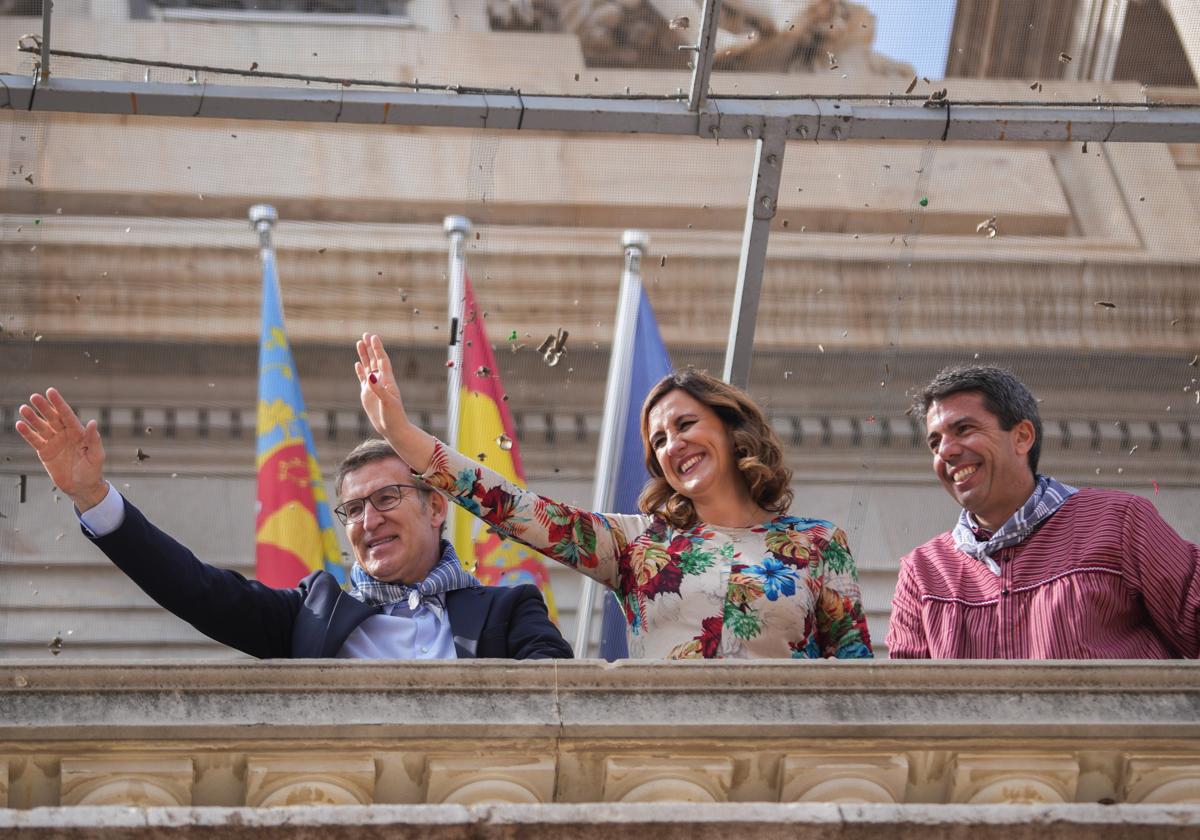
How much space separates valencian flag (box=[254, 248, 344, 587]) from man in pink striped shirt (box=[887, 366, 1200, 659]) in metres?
3.90

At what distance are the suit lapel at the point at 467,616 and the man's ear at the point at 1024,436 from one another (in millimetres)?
1238

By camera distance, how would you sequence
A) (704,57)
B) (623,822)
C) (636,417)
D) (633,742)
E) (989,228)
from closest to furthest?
(623,822) < (633,742) < (704,57) < (989,228) < (636,417)

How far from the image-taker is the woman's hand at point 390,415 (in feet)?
16.7

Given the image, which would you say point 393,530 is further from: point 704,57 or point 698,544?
point 704,57

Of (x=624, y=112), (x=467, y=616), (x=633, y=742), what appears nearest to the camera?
(x=633, y=742)

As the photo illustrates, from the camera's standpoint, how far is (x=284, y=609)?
5.32m

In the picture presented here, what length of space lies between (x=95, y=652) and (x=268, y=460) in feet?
4.20

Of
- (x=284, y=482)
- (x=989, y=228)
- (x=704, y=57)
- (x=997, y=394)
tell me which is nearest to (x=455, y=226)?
(x=284, y=482)

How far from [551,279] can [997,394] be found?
5.68 meters

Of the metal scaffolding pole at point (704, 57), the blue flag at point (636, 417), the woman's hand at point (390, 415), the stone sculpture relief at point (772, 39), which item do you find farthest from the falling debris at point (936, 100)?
the woman's hand at point (390, 415)

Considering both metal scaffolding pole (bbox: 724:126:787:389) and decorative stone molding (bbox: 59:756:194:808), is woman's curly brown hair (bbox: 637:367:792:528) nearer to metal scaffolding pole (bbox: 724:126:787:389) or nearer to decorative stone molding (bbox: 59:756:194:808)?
decorative stone molding (bbox: 59:756:194:808)

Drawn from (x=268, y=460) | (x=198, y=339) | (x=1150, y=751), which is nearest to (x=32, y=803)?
(x=1150, y=751)

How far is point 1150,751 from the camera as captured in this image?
15.2 ft

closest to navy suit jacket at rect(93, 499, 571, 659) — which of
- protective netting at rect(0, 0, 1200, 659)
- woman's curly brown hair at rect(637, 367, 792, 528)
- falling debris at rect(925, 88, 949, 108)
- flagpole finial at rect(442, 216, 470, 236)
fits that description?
woman's curly brown hair at rect(637, 367, 792, 528)
